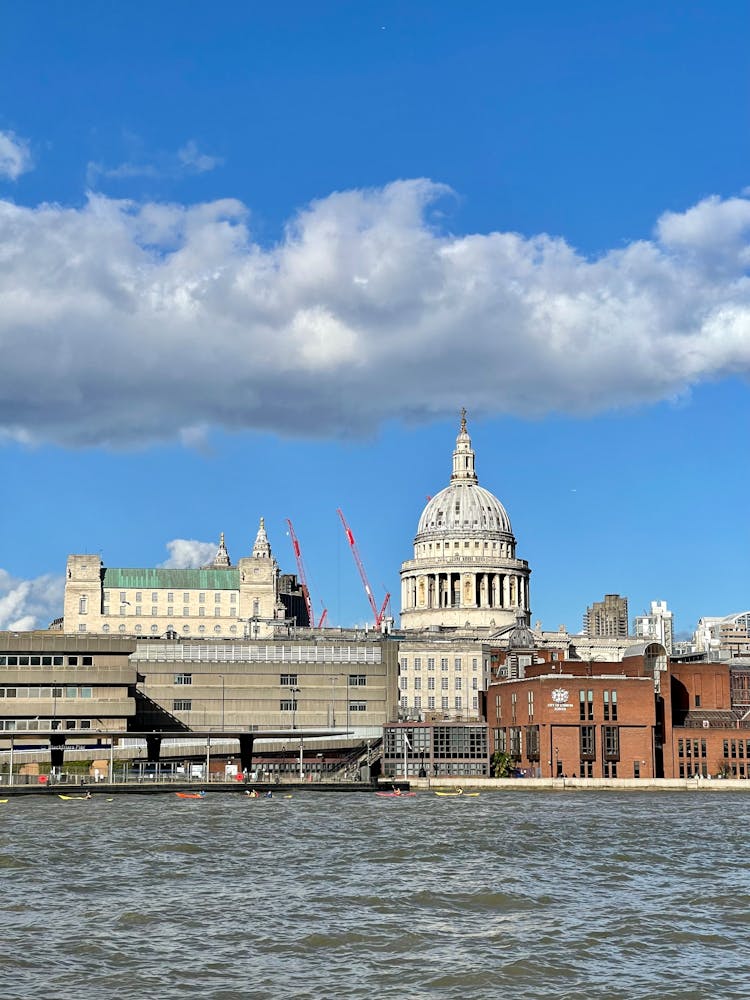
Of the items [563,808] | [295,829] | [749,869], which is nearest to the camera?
[749,869]

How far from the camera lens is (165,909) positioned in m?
60.4

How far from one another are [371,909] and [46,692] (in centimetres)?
12476

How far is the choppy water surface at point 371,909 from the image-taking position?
156ft

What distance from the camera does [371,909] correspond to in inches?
2411

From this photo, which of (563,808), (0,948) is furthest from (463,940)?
(563,808)

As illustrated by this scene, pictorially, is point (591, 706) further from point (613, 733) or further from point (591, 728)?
point (613, 733)

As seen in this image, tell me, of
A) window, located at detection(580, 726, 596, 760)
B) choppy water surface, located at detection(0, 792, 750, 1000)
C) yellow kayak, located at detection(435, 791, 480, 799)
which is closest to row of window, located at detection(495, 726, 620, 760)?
window, located at detection(580, 726, 596, 760)

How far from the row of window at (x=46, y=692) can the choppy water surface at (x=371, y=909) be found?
72.8m

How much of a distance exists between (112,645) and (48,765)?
16878 millimetres

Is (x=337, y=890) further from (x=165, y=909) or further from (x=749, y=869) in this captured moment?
(x=749, y=869)

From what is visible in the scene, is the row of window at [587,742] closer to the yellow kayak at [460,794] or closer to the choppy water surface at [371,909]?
the yellow kayak at [460,794]

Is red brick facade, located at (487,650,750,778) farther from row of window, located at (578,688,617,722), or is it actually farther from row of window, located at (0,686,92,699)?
row of window, located at (0,686,92,699)

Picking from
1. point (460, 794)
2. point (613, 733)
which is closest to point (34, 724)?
point (460, 794)

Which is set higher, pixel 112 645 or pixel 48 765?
pixel 112 645
